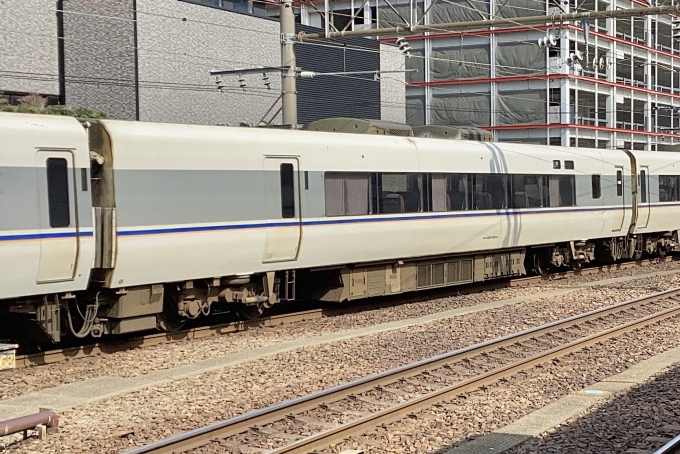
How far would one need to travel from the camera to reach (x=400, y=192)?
17.0 metres

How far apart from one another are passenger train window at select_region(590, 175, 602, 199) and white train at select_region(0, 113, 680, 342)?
138cm

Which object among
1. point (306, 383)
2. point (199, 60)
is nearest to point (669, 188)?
point (199, 60)

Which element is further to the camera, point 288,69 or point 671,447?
point 288,69

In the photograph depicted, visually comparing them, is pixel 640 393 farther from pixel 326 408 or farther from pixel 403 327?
pixel 403 327

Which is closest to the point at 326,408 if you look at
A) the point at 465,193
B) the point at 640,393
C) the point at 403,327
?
the point at 640,393

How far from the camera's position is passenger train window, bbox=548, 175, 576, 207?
21.4 meters

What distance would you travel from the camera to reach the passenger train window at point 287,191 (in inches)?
575

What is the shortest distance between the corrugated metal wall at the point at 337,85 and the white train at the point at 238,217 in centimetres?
1880

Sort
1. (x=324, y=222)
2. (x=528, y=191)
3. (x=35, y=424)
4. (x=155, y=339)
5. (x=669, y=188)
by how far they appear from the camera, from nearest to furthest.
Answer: (x=35, y=424) → (x=155, y=339) → (x=324, y=222) → (x=528, y=191) → (x=669, y=188)

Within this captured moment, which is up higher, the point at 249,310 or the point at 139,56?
the point at 139,56

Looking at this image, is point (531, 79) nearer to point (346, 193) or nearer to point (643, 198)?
point (643, 198)

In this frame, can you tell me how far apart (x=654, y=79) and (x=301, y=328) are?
5481 centimetres

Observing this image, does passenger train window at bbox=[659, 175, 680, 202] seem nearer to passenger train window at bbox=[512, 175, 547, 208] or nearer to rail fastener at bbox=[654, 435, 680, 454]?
passenger train window at bbox=[512, 175, 547, 208]

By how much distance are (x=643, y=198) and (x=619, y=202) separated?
1438mm
